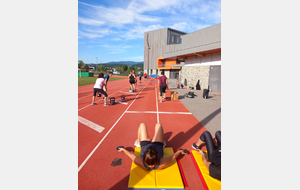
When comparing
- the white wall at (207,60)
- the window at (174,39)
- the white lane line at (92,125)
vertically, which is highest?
the window at (174,39)

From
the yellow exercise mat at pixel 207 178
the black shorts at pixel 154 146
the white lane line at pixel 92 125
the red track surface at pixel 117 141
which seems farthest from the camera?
the white lane line at pixel 92 125

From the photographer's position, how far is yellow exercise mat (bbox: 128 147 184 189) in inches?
94.3

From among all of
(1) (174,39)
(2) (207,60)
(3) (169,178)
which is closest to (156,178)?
(3) (169,178)

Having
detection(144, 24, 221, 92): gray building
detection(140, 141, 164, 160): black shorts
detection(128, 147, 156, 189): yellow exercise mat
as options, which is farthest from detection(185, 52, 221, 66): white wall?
detection(128, 147, 156, 189): yellow exercise mat

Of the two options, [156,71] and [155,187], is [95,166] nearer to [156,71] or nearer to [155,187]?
[155,187]

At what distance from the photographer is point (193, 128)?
16.4 feet

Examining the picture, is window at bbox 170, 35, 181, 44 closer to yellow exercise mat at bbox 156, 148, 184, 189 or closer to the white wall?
the white wall

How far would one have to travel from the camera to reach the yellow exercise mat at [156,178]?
2.40 m

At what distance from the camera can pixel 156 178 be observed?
255 cm

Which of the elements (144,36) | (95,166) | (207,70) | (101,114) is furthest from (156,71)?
(95,166)

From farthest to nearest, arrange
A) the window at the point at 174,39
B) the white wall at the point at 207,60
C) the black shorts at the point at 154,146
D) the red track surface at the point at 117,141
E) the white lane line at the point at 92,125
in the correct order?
the window at the point at 174,39
the white wall at the point at 207,60
the white lane line at the point at 92,125
the black shorts at the point at 154,146
the red track surface at the point at 117,141

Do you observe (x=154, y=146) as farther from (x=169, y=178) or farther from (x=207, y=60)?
(x=207, y=60)

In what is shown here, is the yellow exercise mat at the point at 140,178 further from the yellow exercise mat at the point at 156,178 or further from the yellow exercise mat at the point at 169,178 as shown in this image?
the yellow exercise mat at the point at 169,178

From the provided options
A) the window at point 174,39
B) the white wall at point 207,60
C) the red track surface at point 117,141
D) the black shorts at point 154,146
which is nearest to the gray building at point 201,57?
the white wall at point 207,60
